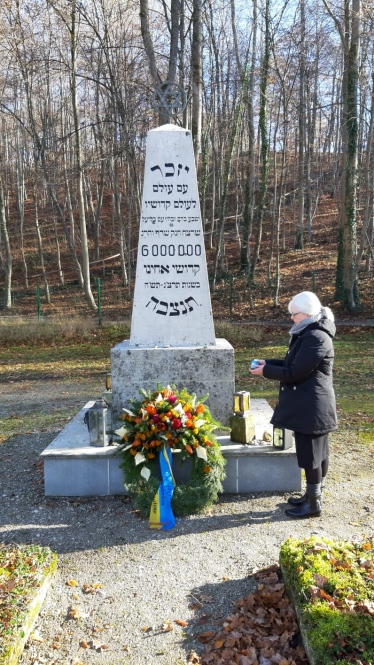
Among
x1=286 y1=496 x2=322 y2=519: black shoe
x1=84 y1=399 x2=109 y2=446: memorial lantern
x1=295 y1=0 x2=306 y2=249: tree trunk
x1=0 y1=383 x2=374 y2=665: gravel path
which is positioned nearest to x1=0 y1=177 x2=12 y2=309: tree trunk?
x1=295 y1=0 x2=306 y2=249: tree trunk

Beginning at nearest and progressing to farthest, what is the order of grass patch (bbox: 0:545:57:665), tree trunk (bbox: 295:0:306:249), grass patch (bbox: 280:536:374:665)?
grass patch (bbox: 280:536:374:665) < grass patch (bbox: 0:545:57:665) < tree trunk (bbox: 295:0:306:249)

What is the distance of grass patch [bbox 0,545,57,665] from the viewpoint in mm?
2645

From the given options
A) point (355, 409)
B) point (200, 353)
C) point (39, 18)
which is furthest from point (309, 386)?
point (39, 18)

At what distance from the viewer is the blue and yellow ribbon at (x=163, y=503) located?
4.21 metres

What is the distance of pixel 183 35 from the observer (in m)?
15.9

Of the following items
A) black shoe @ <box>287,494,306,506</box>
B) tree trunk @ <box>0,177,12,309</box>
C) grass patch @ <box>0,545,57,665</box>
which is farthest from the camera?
tree trunk @ <box>0,177,12,309</box>

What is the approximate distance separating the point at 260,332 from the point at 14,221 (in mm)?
28238

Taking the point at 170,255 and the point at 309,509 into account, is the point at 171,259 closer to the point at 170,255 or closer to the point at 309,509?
the point at 170,255

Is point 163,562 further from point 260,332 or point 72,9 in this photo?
point 72,9

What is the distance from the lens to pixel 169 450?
4.36 metres

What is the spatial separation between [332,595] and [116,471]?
2431mm

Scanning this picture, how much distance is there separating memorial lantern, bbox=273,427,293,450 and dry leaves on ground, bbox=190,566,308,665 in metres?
1.66

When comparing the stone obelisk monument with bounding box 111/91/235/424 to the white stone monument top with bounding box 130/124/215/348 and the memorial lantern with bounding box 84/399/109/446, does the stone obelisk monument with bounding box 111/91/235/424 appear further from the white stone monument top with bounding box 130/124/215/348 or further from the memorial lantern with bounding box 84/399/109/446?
the memorial lantern with bounding box 84/399/109/446

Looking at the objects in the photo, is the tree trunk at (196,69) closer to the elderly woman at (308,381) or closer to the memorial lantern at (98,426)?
the memorial lantern at (98,426)
